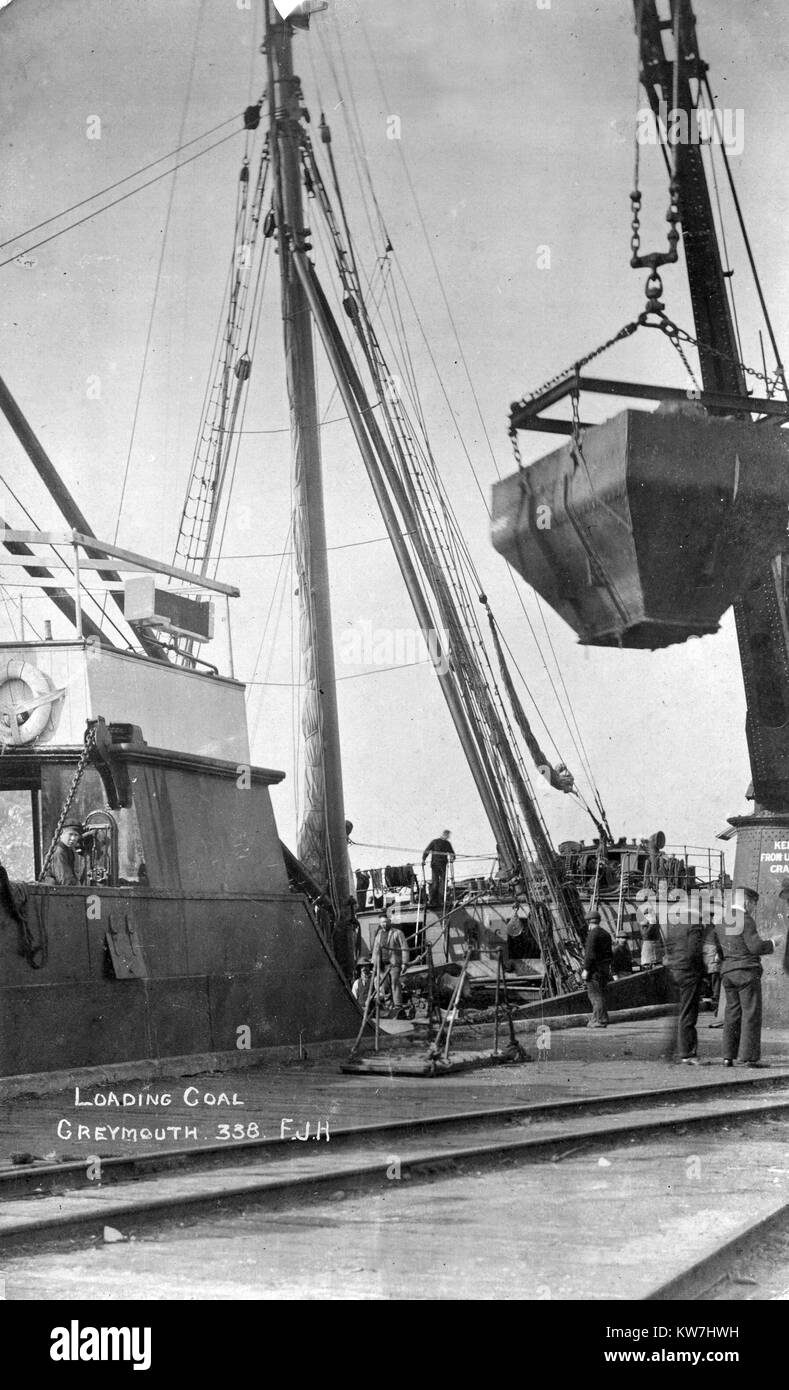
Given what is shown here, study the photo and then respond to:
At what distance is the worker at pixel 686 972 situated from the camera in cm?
1080

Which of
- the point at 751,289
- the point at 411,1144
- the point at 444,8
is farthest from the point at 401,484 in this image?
the point at 411,1144

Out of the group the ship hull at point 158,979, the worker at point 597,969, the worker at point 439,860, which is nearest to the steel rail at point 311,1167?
the ship hull at point 158,979

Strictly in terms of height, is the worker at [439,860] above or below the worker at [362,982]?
above

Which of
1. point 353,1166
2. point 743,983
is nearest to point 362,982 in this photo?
point 743,983

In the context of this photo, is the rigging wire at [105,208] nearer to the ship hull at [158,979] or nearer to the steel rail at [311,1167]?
the ship hull at [158,979]

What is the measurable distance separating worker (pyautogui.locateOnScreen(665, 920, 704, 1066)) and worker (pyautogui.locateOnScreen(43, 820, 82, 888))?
4768mm

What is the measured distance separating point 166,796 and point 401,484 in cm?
578

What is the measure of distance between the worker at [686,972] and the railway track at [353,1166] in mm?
2412

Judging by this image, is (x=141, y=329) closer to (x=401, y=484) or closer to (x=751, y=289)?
(x=401, y=484)

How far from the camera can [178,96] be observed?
975cm

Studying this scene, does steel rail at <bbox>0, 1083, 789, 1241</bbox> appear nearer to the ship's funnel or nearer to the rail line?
the rail line

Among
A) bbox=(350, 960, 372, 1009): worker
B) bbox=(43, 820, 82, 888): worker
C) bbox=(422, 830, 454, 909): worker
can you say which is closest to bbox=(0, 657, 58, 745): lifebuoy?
bbox=(43, 820, 82, 888): worker

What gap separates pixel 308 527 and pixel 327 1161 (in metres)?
8.98

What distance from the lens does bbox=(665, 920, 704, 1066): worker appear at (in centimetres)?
1080
